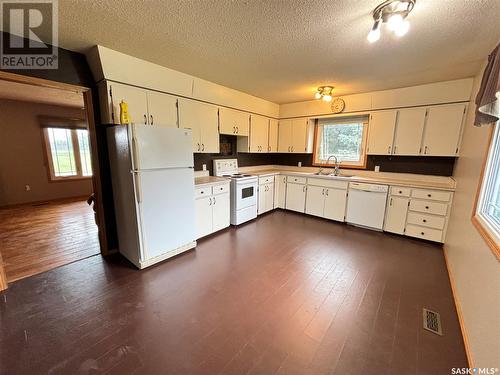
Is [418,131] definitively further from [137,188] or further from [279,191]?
[137,188]

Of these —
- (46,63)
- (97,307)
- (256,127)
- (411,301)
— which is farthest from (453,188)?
(46,63)

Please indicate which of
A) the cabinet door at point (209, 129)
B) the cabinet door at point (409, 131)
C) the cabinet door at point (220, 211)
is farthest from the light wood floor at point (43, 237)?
the cabinet door at point (409, 131)

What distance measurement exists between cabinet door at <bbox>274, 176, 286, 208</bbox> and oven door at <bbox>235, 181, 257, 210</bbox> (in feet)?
2.68

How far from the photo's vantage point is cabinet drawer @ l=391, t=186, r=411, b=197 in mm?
3340

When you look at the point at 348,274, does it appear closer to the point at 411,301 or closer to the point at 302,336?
the point at 411,301

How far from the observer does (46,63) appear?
2221 mm

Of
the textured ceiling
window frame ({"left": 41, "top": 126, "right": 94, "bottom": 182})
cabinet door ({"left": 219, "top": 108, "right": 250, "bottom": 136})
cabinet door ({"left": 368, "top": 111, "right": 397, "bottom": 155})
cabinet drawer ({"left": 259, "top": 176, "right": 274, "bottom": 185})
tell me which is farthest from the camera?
window frame ({"left": 41, "top": 126, "right": 94, "bottom": 182})

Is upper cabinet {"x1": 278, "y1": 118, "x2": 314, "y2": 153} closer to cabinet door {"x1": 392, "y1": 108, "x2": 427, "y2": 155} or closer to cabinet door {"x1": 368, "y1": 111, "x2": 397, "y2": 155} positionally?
cabinet door {"x1": 368, "y1": 111, "x2": 397, "y2": 155}

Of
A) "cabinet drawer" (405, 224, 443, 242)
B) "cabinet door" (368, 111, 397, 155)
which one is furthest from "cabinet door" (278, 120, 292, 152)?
"cabinet drawer" (405, 224, 443, 242)

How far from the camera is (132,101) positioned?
259cm

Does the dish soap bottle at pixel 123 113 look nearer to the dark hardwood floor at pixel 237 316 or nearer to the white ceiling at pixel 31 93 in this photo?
the dark hardwood floor at pixel 237 316

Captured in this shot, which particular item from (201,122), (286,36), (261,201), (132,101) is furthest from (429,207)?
(132,101)

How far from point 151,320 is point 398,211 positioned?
3.78 meters

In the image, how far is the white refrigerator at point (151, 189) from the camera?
7.66 ft
